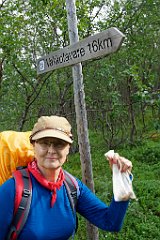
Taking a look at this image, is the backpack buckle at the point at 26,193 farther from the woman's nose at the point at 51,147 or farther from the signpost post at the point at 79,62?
the signpost post at the point at 79,62

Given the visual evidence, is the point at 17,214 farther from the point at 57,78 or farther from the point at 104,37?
the point at 57,78

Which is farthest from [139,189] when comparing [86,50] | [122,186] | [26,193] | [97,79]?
[26,193]

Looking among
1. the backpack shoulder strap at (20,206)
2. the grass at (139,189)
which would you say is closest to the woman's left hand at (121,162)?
the backpack shoulder strap at (20,206)

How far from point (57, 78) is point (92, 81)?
167cm

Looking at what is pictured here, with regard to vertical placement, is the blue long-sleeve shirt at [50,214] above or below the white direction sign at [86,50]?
below

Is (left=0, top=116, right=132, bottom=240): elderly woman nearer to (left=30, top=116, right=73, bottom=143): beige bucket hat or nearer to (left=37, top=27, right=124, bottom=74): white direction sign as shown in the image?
(left=30, top=116, right=73, bottom=143): beige bucket hat

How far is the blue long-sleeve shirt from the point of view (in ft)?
6.54

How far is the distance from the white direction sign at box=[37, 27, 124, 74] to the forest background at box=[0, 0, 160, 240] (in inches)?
31.6

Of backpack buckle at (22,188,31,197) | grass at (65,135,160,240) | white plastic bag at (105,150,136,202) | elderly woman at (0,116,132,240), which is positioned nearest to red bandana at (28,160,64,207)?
elderly woman at (0,116,132,240)

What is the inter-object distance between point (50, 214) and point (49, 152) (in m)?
0.40

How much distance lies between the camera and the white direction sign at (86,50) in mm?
2637

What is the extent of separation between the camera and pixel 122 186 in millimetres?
2070

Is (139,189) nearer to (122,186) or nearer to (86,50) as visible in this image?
(86,50)

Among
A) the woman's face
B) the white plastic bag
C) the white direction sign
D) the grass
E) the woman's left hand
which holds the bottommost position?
the grass
